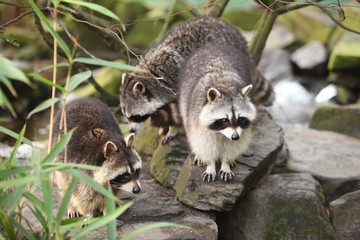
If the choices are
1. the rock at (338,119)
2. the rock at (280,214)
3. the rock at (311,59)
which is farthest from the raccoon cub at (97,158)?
the rock at (311,59)

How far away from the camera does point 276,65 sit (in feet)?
35.9

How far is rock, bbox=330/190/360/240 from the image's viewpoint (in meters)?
4.62

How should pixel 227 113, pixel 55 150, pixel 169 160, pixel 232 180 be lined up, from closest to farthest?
pixel 55 150 < pixel 227 113 < pixel 232 180 < pixel 169 160

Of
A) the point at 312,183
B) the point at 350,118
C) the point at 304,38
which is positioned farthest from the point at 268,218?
the point at 304,38

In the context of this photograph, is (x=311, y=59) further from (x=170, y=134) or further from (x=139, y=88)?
(x=139, y=88)

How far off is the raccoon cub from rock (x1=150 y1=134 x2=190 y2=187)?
551mm

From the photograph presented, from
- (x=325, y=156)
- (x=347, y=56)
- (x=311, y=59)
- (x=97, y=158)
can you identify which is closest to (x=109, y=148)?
(x=97, y=158)

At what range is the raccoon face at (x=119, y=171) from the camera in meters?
4.12

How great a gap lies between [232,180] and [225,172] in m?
0.09

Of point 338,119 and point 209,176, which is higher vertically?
point 209,176

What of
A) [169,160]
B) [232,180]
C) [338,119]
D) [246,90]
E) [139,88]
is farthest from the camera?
[338,119]

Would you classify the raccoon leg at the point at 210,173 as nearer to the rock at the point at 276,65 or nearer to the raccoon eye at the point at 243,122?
the raccoon eye at the point at 243,122

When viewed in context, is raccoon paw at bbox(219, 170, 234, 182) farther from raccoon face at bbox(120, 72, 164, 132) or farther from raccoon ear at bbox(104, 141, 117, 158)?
raccoon face at bbox(120, 72, 164, 132)

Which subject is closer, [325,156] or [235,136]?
[235,136]
